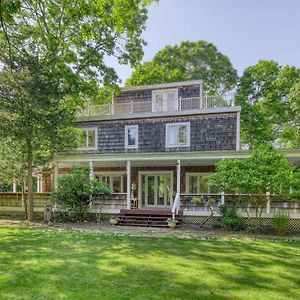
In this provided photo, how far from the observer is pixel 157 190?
21.7 metres

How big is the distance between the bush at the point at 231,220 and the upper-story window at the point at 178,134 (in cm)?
564

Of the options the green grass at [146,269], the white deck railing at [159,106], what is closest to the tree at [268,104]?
the white deck railing at [159,106]

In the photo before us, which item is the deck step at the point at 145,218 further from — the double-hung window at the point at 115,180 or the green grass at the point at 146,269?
the green grass at the point at 146,269

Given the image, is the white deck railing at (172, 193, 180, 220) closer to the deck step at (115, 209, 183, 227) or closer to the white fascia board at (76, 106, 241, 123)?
the deck step at (115, 209, 183, 227)

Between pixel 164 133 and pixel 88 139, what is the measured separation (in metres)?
5.24

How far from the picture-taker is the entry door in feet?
70.5

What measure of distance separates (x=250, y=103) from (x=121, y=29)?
15.5 meters

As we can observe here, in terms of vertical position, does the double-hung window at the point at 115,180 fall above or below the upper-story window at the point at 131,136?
below

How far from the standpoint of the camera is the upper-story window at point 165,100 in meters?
22.6

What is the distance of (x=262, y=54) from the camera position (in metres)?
31.8

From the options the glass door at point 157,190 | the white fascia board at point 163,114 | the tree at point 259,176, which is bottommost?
the glass door at point 157,190

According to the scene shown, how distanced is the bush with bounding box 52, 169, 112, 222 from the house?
4.05ft

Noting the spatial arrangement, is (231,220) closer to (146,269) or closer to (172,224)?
(172,224)

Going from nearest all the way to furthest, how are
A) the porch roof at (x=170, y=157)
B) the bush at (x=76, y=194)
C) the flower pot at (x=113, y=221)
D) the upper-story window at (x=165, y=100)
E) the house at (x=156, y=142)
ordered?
1. the porch roof at (x=170, y=157)
2. the flower pot at (x=113, y=221)
3. the bush at (x=76, y=194)
4. the house at (x=156, y=142)
5. the upper-story window at (x=165, y=100)
